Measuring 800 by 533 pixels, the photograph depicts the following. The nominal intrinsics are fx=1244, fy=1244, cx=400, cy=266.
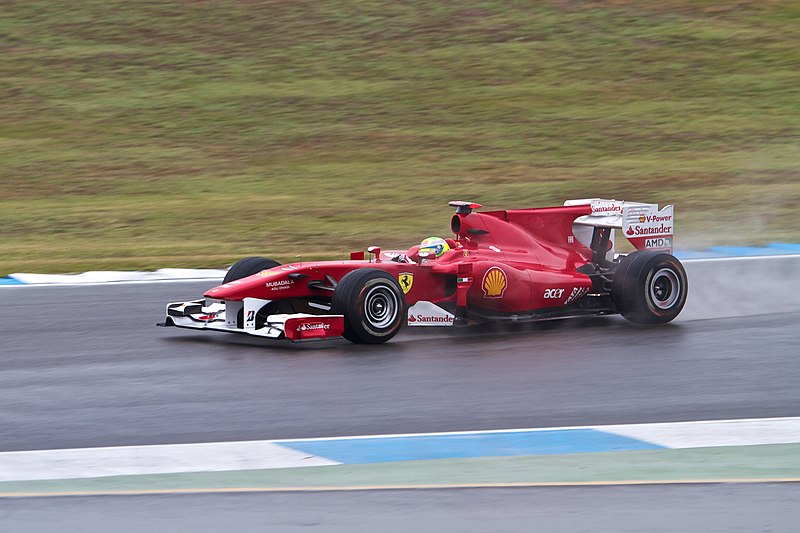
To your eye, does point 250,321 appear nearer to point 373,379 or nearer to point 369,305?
point 369,305

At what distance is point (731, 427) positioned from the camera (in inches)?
291

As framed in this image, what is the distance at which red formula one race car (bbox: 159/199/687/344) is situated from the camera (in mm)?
9859

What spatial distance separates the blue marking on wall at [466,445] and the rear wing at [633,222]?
4547mm

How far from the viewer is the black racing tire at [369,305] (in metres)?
9.68

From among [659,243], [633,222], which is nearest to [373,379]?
[633,222]

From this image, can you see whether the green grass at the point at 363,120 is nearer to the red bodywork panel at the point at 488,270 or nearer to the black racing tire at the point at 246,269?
the black racing tire at the point at 246,269

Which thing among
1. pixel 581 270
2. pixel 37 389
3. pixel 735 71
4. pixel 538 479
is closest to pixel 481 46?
pixel 735 71

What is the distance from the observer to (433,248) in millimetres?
10555

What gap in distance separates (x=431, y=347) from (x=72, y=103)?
20296 millimetres

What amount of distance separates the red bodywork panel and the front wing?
0.15 meters

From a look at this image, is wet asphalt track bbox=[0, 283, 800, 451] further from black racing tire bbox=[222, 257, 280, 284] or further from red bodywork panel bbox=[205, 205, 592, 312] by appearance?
black racing tire bbox=[222, 257, 280, 284]

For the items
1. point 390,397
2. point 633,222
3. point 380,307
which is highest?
point 633,222

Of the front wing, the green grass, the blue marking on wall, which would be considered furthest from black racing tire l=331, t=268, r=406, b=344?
the green grass

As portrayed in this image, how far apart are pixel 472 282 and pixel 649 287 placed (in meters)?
1.77
